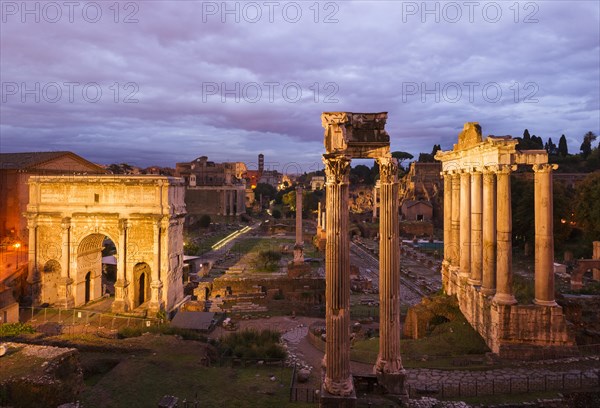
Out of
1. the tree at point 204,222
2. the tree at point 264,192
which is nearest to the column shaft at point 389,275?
the tree at point 204,222

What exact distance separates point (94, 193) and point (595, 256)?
3494cm

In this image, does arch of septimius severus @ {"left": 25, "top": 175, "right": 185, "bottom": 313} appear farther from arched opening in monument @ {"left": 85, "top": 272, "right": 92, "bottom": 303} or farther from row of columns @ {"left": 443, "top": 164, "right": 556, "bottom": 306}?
row of columns @ {"left": 443, "top": 164, "right": 556, "bottom": 306}

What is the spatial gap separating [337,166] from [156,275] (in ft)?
59.2

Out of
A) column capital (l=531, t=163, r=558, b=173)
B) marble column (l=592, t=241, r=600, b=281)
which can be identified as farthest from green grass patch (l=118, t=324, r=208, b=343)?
marble column (l=592, t=241, r=600, b=281)

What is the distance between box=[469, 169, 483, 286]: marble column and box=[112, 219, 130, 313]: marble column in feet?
60.5

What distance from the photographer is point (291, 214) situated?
8531 centimetres

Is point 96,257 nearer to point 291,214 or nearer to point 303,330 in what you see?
point 303,330

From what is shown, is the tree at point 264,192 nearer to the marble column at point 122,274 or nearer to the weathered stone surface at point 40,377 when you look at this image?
the marble column at point 122,274

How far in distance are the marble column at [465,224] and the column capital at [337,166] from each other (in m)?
10.5

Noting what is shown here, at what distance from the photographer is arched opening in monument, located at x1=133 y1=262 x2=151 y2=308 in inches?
1011

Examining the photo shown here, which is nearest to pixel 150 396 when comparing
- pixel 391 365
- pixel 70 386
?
pixel 70 386

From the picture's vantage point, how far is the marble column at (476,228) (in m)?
17.1

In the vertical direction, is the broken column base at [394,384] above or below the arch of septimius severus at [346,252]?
below

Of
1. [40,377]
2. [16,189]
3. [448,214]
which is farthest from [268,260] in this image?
[40,377]
